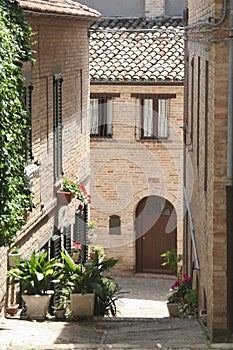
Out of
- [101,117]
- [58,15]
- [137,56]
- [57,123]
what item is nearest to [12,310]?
[57,123]

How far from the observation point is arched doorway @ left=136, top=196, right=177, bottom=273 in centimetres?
2580

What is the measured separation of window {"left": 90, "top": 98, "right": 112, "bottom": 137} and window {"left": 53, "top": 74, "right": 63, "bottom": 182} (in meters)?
7.07

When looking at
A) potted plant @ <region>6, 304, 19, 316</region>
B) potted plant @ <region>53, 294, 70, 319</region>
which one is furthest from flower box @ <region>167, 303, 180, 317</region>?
potted plant @ <region>6, 304, 19, 316</region>

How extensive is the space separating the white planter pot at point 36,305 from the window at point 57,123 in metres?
4.28

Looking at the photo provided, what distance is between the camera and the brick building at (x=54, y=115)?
15258mm

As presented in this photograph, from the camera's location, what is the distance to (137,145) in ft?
83.1

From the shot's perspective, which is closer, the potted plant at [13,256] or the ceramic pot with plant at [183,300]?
the potted plant at [13,256]

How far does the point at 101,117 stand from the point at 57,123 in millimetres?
7604

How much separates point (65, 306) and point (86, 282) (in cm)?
57

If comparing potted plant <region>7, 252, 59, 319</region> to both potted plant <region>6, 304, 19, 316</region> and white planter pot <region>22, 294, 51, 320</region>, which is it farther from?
potted plant <region>6, 304, 19, 316</region>

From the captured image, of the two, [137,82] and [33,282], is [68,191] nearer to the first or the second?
[33,282]

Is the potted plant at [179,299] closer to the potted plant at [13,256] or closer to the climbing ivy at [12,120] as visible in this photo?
the potted plant at [13,256]

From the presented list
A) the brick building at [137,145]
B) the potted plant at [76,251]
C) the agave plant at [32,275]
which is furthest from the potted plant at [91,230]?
the agave plant at [32,275]

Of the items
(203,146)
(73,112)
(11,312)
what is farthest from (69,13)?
(11,312)
